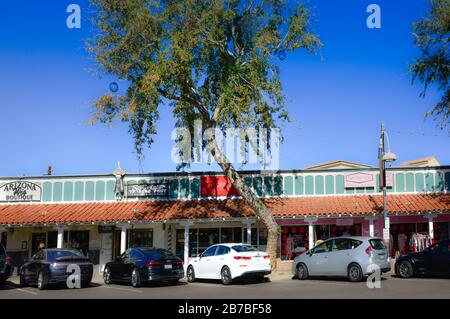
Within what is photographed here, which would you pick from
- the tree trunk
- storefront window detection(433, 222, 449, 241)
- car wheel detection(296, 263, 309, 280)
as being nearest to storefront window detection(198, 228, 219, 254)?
the tree trunk

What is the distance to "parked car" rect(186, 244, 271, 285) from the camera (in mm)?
18406

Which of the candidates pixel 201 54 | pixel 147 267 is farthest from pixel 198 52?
pixel 147 267

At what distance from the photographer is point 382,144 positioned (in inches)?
937

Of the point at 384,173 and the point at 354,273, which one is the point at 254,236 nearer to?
the point at 384,173

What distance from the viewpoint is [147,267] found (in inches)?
715

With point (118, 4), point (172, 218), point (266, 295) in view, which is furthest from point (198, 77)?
point (266, 295)

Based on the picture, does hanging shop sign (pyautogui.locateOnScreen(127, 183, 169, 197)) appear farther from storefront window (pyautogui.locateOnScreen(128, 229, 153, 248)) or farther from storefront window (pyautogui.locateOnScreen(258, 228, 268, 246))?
storefront window (pyautogui.locateOnScreen(258, 228, 268, 246))

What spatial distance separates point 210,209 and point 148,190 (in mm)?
4163

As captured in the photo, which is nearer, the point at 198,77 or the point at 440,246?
the point at 440,246

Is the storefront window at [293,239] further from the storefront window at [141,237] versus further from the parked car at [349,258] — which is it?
the parked car at [349,258]

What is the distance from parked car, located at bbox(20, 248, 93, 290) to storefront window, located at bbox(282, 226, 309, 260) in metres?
12.1

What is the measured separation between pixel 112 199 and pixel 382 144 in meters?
14.7
